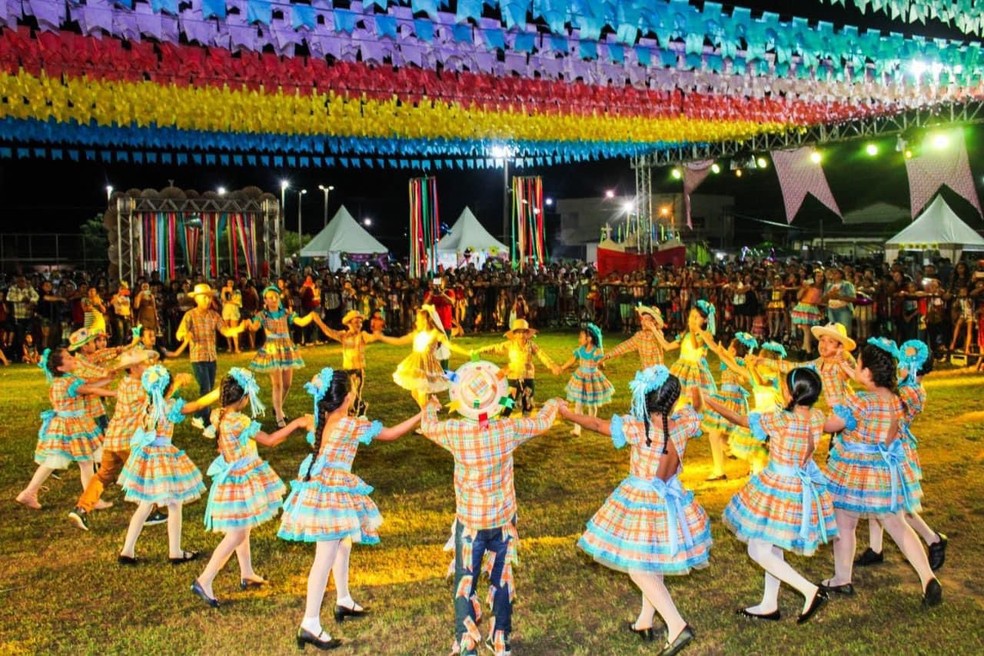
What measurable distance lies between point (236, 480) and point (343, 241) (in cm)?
2539

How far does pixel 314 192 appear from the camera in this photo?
218 feet

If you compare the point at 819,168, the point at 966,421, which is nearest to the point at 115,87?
the point at 966,421

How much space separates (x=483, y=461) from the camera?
177 inches

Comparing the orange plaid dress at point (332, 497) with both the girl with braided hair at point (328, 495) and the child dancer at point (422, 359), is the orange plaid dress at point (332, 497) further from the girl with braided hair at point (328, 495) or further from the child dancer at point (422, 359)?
the child dancer at point (422, 359)

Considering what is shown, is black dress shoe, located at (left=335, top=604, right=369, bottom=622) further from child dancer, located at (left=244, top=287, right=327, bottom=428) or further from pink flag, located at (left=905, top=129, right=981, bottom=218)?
pink flag, located at (left=905, top=129, right=981, bottom=218)

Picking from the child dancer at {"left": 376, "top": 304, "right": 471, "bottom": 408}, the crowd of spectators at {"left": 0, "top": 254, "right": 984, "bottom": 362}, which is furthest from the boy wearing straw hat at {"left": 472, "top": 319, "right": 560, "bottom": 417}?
the crowd of spectators at {"left": 0, "top": 254, "right": 984, "bottom": 362}

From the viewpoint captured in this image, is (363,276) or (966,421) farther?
(363,276)

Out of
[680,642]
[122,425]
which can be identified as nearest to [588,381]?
[122,425]

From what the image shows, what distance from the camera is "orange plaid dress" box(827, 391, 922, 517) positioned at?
5176 millimetres

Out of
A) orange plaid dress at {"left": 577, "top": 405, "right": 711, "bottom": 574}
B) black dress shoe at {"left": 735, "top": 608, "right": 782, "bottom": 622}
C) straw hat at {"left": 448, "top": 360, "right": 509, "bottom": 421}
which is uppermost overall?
straw hat at {"left": 448, "top": 360, "right": 509, "bottom": 421}

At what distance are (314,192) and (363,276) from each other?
4574cm

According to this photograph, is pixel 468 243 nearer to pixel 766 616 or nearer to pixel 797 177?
pixel 797 177

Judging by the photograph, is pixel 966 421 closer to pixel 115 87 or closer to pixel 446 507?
pixel 446 507

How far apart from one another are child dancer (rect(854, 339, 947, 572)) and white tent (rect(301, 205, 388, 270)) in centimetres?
2512
